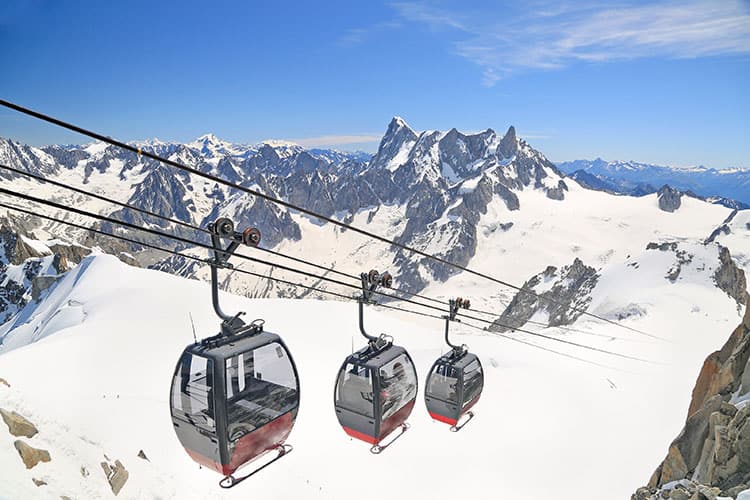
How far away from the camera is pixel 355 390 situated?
1177cm

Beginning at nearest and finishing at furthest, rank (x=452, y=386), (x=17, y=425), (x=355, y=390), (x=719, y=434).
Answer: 1. (x=719, y=434)
2. (x=355, y=390)
3. (x=17, y=425)
4. (x=452, y=386)

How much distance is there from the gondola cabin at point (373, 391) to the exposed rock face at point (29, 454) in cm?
954

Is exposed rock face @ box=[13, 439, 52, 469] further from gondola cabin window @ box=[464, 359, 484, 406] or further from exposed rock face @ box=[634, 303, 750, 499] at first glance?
exposed rock face @ box=[634, 303, 750, 499]

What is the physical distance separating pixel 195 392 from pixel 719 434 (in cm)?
1158

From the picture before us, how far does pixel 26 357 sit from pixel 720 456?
3787cm

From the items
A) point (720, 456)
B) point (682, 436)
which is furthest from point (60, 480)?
point (682, 436)

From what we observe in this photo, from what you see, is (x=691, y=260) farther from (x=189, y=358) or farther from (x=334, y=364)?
(x=189, y=358)

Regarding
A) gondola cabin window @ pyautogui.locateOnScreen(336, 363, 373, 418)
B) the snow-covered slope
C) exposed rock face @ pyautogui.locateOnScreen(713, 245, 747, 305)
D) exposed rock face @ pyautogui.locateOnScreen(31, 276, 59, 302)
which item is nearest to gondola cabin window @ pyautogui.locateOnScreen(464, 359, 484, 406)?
gondola cabin window @ pyautogui.locateOnScreen(336, 363, 373, 418)

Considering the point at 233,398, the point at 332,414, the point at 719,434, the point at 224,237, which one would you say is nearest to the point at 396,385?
the point at 233,398

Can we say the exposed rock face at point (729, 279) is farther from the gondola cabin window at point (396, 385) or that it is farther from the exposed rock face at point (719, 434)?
the gondola cabin window at point (396, 385)

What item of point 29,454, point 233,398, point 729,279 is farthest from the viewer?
point 729,279

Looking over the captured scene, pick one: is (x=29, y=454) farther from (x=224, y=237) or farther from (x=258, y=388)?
(x=224, y=237)

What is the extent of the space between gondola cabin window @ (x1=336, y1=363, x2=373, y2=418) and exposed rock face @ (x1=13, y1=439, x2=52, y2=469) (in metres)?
9.57

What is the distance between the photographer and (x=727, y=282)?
69.8 meters
